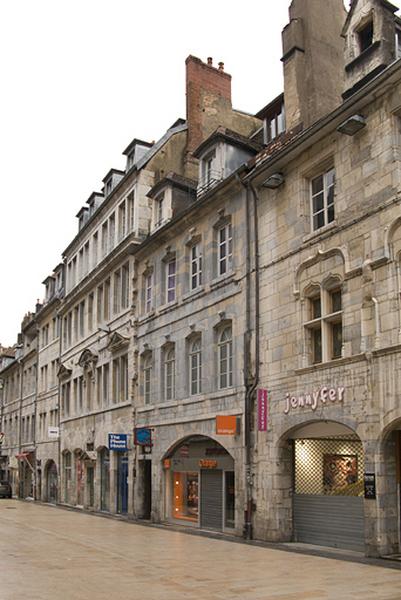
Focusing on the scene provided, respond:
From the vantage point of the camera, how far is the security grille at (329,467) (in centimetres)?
1648

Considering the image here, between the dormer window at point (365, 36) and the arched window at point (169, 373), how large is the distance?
1167 cm

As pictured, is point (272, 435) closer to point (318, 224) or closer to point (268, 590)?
point (318, 224)

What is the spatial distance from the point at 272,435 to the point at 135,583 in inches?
288

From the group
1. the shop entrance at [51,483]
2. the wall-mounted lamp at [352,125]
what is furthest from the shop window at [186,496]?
the shop entrance at [51,483]

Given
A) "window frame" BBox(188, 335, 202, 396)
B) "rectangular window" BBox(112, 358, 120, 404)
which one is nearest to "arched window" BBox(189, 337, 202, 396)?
"window frame" BBox(188, 335, 202, 396)

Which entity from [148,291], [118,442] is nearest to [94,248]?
[148,291]

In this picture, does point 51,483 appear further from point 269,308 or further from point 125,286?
point 269,308

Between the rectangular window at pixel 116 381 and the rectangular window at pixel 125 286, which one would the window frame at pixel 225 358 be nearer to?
the rectangular window at pixel 125 286

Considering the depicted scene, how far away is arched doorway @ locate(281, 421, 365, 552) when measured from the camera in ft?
53.5

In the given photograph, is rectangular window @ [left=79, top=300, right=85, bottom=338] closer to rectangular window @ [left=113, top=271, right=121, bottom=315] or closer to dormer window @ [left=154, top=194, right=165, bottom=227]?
rectangular window @ [left=113, top=271, right=121, bottom=315]

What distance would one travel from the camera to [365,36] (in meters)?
18.4

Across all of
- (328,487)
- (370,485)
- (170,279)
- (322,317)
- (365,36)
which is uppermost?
(365,36)

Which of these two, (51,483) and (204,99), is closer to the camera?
(204,99)

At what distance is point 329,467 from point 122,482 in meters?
13.8
